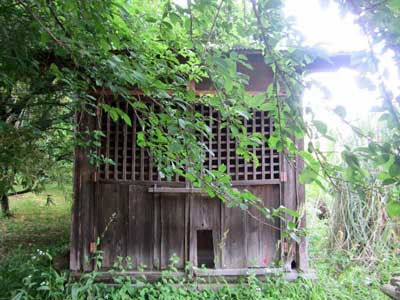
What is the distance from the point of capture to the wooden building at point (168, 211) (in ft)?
10.5

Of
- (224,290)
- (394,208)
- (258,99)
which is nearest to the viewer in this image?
(394,208)

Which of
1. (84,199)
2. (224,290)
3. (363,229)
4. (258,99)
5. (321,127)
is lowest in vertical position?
(224,290)

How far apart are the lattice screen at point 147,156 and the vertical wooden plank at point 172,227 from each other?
9.0 inches

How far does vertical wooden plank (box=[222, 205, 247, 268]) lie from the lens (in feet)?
10.7

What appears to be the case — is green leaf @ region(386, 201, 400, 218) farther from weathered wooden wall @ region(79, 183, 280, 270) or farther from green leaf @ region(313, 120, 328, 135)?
weathered wooden wall @ region(79, 183, 280, 270)

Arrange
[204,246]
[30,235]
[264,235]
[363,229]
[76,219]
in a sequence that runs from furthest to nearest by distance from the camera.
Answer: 1. [30,235]
2. [204,246]
3. [363,229]
4. [264,235]
5. [76,219]

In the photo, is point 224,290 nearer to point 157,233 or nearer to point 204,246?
point 157,233

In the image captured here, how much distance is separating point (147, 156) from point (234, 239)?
4.21 feet

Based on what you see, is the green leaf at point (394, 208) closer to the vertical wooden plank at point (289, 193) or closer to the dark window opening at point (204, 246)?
the vertical wooden plank at point (289, 193)

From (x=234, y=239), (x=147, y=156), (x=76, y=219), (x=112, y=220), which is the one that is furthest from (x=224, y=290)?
(x=76, y=219)

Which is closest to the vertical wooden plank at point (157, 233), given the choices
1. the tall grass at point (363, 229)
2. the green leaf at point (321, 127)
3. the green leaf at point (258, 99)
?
the tall grass at point (363, 229)

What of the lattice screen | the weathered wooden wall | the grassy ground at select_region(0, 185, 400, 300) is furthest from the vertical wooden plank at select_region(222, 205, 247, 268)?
the lattice screen

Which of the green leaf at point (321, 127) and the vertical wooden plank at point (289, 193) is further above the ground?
the green leaf at point (321, 127)

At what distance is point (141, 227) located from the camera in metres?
3.23
